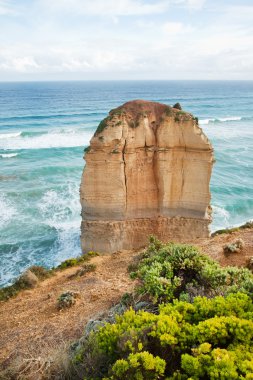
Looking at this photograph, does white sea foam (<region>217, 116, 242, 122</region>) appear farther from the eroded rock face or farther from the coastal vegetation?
the coastal vegetation

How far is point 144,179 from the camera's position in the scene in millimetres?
16438

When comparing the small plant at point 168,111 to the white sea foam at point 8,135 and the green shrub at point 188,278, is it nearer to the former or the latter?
the green shrub at point 188,278

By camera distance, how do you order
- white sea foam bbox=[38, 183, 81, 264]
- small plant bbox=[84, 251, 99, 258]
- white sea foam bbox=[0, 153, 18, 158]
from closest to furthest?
small plant bbox=[84, 251, 99, 258] < white sea foam bbox=[38, 183, 81, 264] < white sea foam bbox=[0, 153, 18, 158]

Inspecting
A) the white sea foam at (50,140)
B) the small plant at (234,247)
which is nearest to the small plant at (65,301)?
the small plant at (234,247)

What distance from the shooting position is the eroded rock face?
15445 millimetres

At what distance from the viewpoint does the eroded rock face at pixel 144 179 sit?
15445 mm

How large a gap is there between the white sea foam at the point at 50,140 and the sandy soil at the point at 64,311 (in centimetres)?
3013

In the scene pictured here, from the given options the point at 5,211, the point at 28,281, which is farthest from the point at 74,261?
the point at 5,211

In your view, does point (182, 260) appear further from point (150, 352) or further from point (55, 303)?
point (55, 303)

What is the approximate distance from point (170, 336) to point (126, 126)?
422 inches

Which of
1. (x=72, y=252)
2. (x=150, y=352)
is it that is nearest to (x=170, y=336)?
(x=150, y=352)

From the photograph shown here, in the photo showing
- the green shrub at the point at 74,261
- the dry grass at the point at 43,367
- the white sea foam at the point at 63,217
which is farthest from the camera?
A: the white sea foam at the point at 63,217

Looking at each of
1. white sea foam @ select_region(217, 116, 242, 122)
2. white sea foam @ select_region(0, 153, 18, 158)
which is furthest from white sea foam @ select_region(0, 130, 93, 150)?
white sea foam @ select_region(217, 116, 242, 122)

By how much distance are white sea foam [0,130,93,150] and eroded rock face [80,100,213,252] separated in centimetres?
2778
